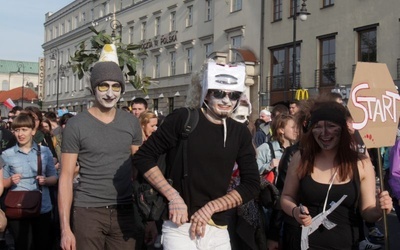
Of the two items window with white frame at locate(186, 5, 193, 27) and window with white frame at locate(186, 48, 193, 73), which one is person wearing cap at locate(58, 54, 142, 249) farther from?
window with white frame at locate(186, 5, 193, 27)

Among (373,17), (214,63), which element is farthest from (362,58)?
(214,63)

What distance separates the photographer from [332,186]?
3.56m

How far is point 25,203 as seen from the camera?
214 inches

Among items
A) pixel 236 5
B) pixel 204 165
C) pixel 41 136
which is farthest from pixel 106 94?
pixel 236 5

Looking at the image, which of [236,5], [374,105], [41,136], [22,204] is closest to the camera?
[374,105]

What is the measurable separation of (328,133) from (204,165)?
88 centimetres

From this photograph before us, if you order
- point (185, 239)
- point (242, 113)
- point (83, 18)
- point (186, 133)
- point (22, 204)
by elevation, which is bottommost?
point (22, 204)

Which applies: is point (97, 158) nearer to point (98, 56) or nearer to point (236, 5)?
point (98, 56)

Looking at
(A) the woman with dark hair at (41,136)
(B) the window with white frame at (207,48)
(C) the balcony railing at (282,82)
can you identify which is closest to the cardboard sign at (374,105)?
(A) the woman with dark hair at (41,136)

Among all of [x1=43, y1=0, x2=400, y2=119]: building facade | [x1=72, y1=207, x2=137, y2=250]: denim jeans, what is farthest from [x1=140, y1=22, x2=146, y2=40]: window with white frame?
[x1=72, y1=207, x2=137, y2=250]: denim jeans

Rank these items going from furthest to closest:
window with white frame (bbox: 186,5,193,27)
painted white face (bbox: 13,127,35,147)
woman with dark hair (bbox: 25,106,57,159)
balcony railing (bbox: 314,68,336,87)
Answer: window with white frame (bbox: 186,5,193,27), balcony railing (bbox: 314,68,336,87), woman with dark hair (bbox: 25,106,57,159), painted white face (bbox: 13,127,35,147)

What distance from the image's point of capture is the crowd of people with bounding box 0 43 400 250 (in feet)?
10.7

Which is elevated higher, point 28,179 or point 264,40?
point 264,40

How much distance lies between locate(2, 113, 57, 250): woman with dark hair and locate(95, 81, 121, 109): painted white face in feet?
6.44
